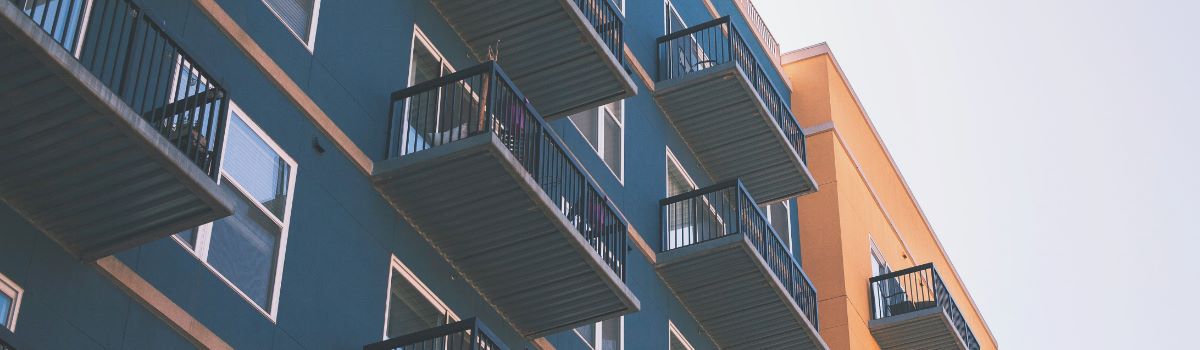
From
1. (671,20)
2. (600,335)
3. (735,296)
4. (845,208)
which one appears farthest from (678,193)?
(845,208)

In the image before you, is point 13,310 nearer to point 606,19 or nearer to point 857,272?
point 606,19

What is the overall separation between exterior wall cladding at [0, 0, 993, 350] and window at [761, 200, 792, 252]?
758 centimetres

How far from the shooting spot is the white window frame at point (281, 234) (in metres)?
15.5

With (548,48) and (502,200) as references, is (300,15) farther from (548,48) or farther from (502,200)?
(548,48)

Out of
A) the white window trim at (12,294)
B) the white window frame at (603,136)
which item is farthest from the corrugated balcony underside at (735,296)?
the white window trim at (12,294)

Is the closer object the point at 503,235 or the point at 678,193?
the point at 503,235

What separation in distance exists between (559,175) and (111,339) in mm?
8036

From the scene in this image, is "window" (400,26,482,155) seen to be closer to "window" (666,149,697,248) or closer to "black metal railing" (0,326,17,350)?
"window" (666,149,697,248)

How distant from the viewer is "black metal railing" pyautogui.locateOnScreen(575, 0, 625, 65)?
23.2m

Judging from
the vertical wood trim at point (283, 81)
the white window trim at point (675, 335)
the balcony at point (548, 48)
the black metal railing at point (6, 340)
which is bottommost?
the black metal railing at point (6, 340)

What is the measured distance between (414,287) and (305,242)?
2.09 meters

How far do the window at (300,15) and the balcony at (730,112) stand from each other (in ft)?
31.4

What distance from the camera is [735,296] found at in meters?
25.8

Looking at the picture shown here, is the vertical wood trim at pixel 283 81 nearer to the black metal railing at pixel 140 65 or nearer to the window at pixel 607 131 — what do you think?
the black metal railing at pixel 140 65
